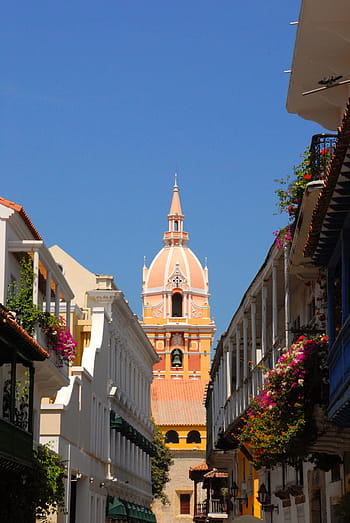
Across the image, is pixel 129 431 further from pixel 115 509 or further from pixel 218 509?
pixel 218 509

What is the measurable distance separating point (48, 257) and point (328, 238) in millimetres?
12961

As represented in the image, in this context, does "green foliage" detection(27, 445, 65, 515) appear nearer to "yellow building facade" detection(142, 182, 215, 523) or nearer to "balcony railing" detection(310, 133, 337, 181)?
"balcony railing" detection(310, 133, 337, 181)

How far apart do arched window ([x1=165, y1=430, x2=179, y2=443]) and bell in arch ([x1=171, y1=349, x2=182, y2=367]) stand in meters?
13.8

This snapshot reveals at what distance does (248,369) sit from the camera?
105 feet

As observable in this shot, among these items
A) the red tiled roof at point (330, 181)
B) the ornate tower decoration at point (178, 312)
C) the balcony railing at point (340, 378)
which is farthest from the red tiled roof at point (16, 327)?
the ornate tower decoration at point (178, 312)

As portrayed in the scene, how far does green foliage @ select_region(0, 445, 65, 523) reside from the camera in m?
23.1

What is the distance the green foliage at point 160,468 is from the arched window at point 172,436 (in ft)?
29.0

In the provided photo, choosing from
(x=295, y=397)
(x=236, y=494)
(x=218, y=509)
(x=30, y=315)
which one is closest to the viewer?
(x=295, y=397)

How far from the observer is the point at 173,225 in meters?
125

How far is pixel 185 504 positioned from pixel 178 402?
35.7ft

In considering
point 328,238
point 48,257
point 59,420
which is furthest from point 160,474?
point 328,238

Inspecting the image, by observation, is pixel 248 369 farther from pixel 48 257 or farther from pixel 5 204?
pixel 5 204

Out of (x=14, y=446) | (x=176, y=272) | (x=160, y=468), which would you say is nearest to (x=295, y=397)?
(x=14, y=446)

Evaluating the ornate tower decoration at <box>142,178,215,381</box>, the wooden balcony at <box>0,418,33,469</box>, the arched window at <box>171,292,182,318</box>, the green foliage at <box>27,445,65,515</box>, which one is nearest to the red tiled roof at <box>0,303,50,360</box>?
the wooden balcony at <box>0,418,33,469</box>
